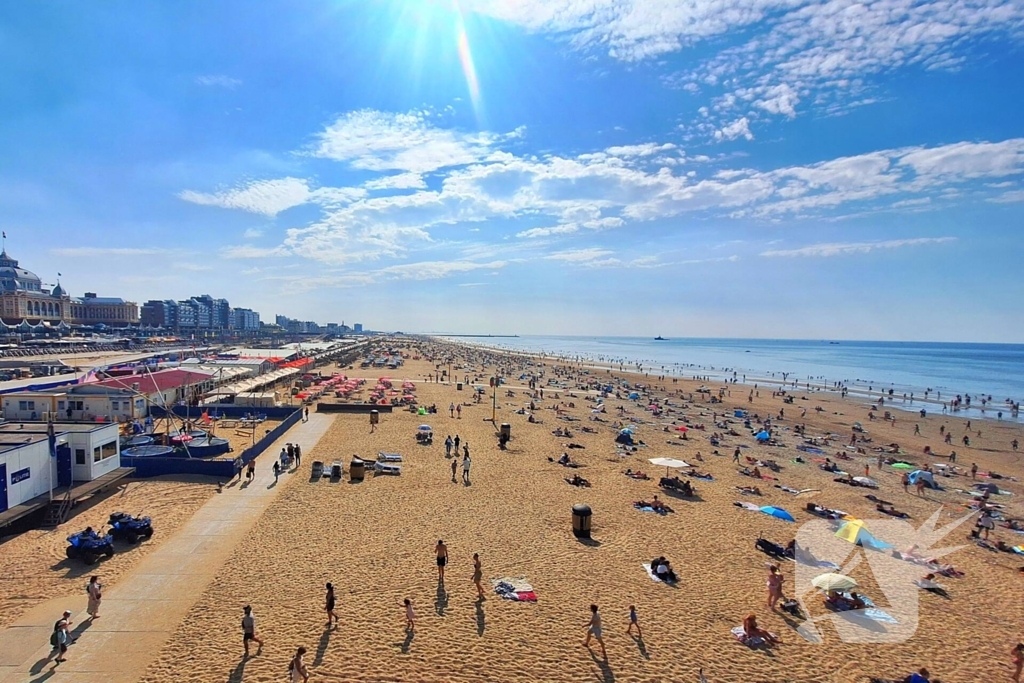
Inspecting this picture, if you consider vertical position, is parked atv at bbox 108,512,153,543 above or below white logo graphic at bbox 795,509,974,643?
above

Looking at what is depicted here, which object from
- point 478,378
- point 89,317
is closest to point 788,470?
point 478,378

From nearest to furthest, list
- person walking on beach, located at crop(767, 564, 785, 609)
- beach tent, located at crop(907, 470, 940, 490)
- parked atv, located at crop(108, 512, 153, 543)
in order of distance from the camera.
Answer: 1. person walking on beach, located at crop(767, 564, 785, 609)
2. parked atv, located at crop(108, 512, 153, 543)
3. beach tent, located at crop(907, 470, 940, 490)

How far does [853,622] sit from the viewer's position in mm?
10719

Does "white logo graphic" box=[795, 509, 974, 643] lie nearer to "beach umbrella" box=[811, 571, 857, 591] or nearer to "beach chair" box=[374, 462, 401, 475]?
"beach umbrella" box=[811, 571, 857, 591]

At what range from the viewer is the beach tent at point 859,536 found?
14664 mm

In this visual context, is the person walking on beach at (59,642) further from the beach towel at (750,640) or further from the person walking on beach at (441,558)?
the beach towel at (750,640)

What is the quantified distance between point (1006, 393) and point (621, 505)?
2910 inches

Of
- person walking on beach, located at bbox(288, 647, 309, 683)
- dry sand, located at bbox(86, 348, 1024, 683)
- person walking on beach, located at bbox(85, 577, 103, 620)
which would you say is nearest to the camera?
person walking on beach, located at bbox(288, 647, 309, 683)

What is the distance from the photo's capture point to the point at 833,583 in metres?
11.3

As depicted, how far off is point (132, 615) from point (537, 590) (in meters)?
7.99

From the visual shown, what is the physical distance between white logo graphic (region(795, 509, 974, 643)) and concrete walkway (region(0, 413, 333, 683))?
41.0 ft

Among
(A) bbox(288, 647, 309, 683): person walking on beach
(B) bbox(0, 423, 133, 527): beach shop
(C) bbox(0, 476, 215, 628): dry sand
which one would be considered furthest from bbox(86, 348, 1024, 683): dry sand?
(B) bbox(0, 423, 133, 527): beach shop

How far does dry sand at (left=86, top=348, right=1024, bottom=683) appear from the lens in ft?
28.8

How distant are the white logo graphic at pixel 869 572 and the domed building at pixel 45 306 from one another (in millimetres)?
126494
